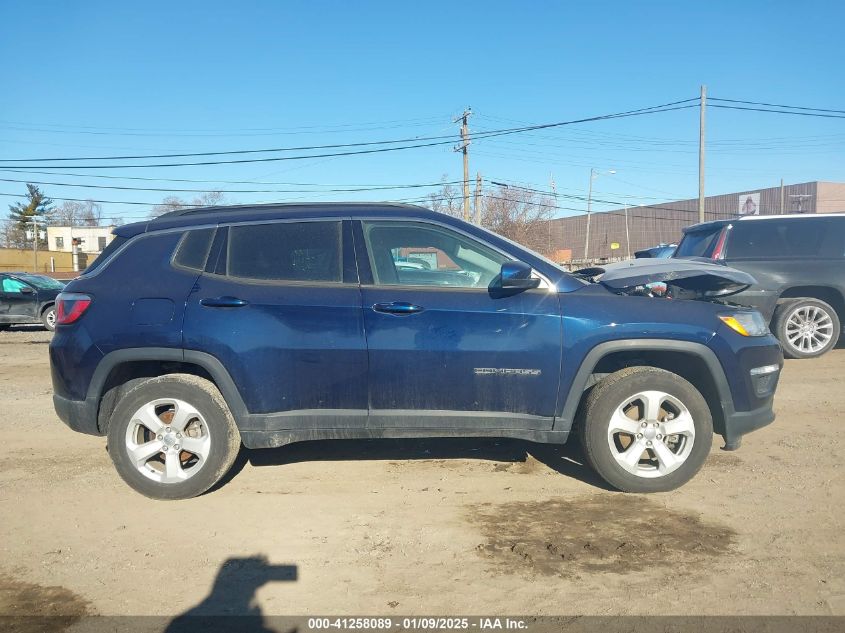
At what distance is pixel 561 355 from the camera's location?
13.5 feet

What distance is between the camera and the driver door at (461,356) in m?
4.11

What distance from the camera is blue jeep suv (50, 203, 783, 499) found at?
13.5ft

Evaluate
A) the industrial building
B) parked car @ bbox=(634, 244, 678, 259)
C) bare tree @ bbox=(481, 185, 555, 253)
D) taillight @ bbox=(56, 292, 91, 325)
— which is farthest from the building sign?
taillight @ bbox=(56, 292, 91, 325)

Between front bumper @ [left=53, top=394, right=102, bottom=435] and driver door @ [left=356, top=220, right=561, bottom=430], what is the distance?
1.82 meters

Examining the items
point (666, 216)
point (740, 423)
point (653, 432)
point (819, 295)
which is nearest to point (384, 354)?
point (653, 432)

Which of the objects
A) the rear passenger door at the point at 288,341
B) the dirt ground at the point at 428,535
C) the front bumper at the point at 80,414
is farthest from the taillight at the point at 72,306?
the dirt ground at the point at 428,535

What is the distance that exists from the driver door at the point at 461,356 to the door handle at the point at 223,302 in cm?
78

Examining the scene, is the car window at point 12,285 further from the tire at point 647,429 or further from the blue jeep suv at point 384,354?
the tire at point 647,429

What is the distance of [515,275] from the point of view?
402cm

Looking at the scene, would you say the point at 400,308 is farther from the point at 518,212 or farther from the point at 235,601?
the point at 518,212

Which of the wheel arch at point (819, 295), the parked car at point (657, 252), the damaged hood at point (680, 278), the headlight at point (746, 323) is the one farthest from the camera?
the parked car at point (657, 252)

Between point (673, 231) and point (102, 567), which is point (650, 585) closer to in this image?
point (102, 567)

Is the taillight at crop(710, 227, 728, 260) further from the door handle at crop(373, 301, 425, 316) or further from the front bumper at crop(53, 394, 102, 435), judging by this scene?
the front bumper at crop(53, 394, 102, 435)

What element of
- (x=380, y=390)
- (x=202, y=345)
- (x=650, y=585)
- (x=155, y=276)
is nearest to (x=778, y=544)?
(x=650, y=585)
